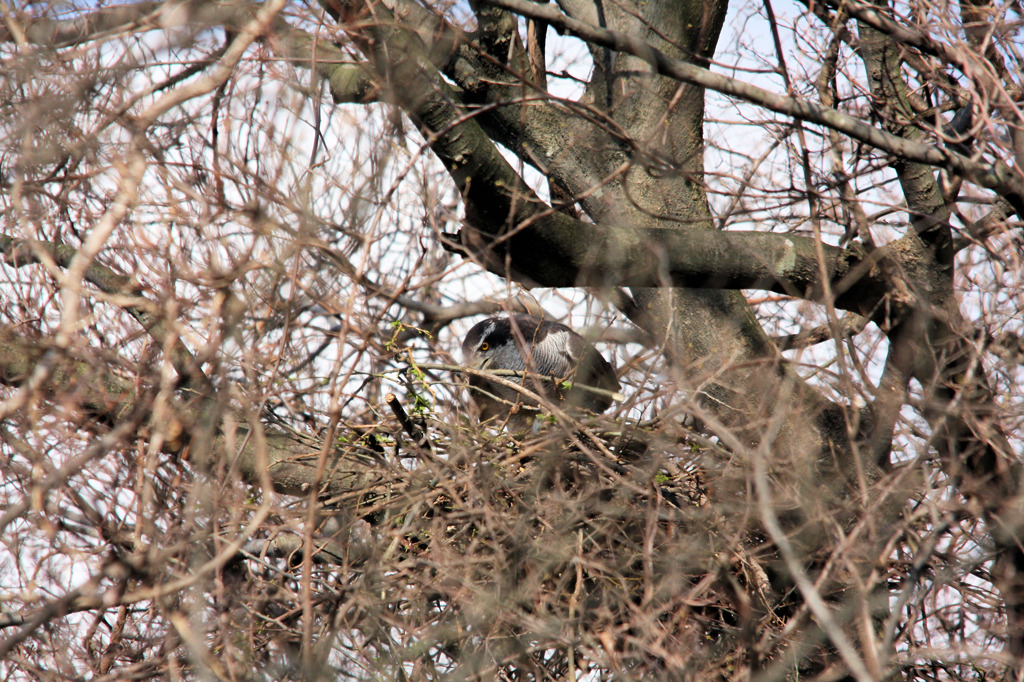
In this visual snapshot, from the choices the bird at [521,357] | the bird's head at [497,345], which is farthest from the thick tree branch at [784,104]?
the bird's head at [497,345]

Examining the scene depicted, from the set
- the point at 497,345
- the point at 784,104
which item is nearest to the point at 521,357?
the point at 497,345

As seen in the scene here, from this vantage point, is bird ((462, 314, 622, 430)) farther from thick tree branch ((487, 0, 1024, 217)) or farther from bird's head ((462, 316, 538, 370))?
thick tree branch ((487, 0, 1024, 217))

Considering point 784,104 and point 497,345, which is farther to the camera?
point 497,345

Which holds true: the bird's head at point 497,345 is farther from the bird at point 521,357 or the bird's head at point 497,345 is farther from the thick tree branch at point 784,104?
the thick tree branch at point 784,104

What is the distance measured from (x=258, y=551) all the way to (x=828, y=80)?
3439 mm

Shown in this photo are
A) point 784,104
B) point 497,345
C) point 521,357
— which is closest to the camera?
point 784,104

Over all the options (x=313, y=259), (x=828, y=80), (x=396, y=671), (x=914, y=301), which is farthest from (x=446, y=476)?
(x=828, y=80)

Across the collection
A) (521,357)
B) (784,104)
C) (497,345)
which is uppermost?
(497,345)

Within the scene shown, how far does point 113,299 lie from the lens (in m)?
2.18

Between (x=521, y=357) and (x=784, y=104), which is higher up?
(x=521, y=357)

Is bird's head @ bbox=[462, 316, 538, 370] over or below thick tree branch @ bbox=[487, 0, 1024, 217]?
over

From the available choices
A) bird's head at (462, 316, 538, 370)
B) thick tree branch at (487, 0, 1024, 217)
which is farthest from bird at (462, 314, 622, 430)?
thick tree branch at (487, 0, 1024, 217)

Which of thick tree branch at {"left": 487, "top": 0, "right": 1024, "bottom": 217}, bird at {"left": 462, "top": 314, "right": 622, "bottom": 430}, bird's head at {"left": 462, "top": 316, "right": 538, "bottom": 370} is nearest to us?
thick tree branch at {"left": 487, "top": 0, "right": 1024, "bottom": 217}

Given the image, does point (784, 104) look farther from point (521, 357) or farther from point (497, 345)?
point (497, 345)
